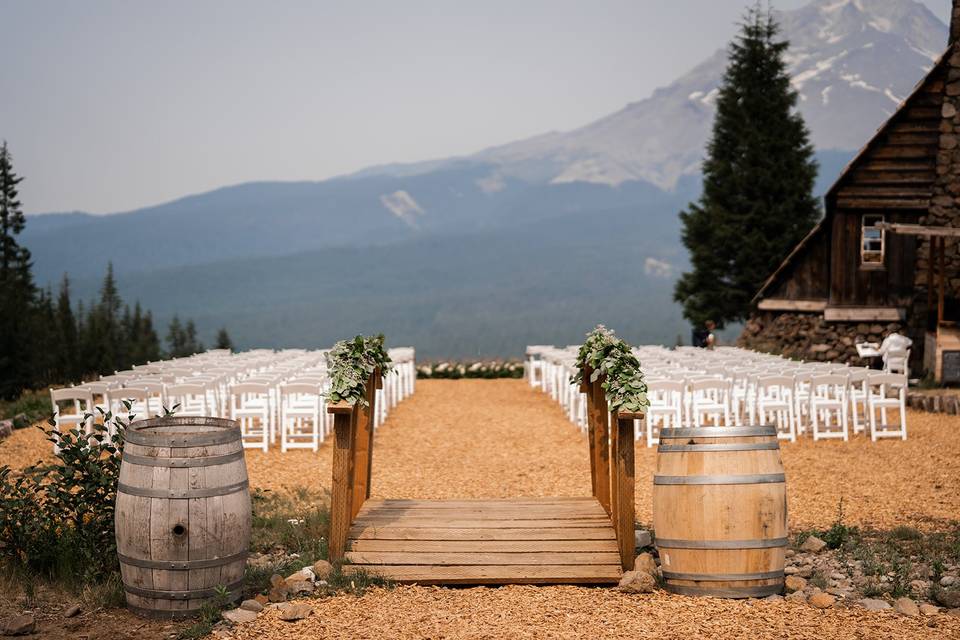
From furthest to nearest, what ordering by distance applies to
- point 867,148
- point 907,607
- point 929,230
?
point 867,148 → point 929,230 → point 907,607

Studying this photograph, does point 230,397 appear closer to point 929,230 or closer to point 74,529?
point 74,529

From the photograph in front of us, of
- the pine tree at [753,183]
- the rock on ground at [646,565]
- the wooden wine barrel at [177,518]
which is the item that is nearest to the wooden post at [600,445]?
the rock on ground at [646,565]

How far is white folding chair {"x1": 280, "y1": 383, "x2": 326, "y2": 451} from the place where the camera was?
13.1m

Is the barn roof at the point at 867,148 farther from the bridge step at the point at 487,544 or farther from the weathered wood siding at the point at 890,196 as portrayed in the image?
the bridge step at the point at 487,544

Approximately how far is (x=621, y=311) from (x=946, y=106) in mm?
136368

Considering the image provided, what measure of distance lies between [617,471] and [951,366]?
48.7ft

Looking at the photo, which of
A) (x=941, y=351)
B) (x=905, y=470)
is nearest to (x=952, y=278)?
(x=941, y=351)

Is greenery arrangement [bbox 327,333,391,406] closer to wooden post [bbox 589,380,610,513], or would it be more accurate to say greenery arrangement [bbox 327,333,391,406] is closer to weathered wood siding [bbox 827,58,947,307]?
wooden post [bbox 589,380,610,513]

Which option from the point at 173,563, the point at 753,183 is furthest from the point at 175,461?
the point at 753,183

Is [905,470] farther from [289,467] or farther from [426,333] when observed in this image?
[426,333]

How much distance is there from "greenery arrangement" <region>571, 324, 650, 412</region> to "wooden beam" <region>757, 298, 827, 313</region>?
19.6 meters

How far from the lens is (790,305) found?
27.1 m

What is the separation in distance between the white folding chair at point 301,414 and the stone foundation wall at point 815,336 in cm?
1337

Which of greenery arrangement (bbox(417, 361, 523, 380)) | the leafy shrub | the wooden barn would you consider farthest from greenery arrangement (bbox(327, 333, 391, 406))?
greenery arrangement (bbox(417, 361, 523, 380))
